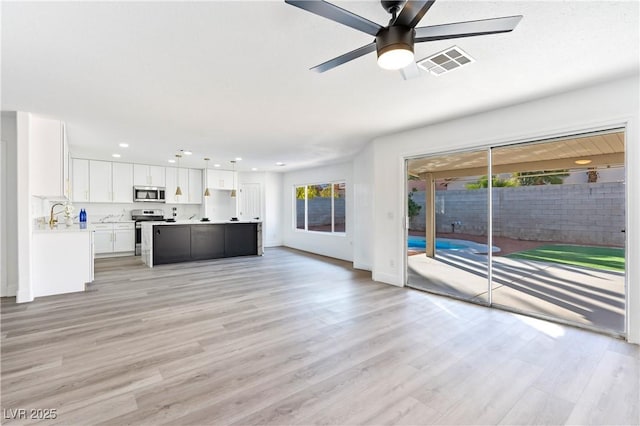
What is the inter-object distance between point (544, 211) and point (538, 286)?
2.87m

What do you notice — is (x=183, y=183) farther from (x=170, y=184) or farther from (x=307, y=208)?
(x=307, y=208)

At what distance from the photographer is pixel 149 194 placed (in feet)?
25.7

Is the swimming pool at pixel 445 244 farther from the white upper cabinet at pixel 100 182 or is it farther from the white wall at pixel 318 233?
the white upper cabinet at pixel 100 182

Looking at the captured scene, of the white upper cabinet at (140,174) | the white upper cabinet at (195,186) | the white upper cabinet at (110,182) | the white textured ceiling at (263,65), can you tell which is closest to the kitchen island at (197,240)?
the white upper cabinet at (110,182)

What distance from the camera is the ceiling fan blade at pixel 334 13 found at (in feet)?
4.35

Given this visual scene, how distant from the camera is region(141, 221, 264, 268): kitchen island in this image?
617cm

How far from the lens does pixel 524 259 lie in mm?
6664

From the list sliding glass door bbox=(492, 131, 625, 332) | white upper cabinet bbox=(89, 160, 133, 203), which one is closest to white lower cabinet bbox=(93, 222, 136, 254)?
white upper cabinet bbox=(89, 160, 133, 203)

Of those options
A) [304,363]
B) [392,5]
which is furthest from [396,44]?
[304,363]

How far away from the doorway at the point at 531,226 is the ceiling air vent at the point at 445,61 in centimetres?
165

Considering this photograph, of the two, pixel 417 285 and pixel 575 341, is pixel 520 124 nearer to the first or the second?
pixel 575 341

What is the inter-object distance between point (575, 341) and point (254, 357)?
2914 mm

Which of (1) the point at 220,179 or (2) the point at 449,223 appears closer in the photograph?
(2) the point at 449,223

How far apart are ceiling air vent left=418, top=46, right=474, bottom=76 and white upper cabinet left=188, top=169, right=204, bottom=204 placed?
747 cm
